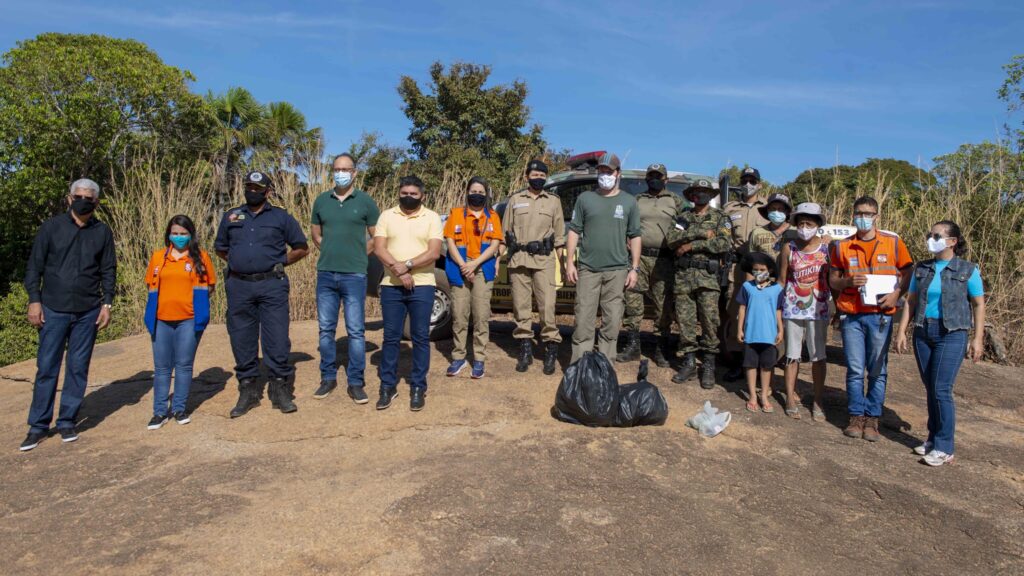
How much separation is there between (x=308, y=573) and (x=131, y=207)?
966 cm

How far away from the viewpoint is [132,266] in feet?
34.1

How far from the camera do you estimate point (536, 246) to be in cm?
600

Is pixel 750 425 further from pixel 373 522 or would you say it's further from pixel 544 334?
pixel 373 522

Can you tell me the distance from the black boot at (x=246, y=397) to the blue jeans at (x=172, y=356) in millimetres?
399

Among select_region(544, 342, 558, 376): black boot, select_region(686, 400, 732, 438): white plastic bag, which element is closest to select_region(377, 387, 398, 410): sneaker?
select_region(544, 342, 558, 376): black boot

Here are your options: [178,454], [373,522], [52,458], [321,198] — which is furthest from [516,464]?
[52,458]

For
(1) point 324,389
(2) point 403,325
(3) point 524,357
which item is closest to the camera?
(2) point 403,325

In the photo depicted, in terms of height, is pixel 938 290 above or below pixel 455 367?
above

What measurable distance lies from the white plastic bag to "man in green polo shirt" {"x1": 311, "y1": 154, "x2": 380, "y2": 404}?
102 inches

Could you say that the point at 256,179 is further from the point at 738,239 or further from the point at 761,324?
the point at 738,239

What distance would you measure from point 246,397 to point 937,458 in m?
5.01

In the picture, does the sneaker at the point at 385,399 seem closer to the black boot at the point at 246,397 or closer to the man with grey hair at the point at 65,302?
the black boot at the point at 246,397

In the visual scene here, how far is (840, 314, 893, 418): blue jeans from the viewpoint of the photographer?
492 centimetres

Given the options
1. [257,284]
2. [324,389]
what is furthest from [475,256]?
[257,284]
